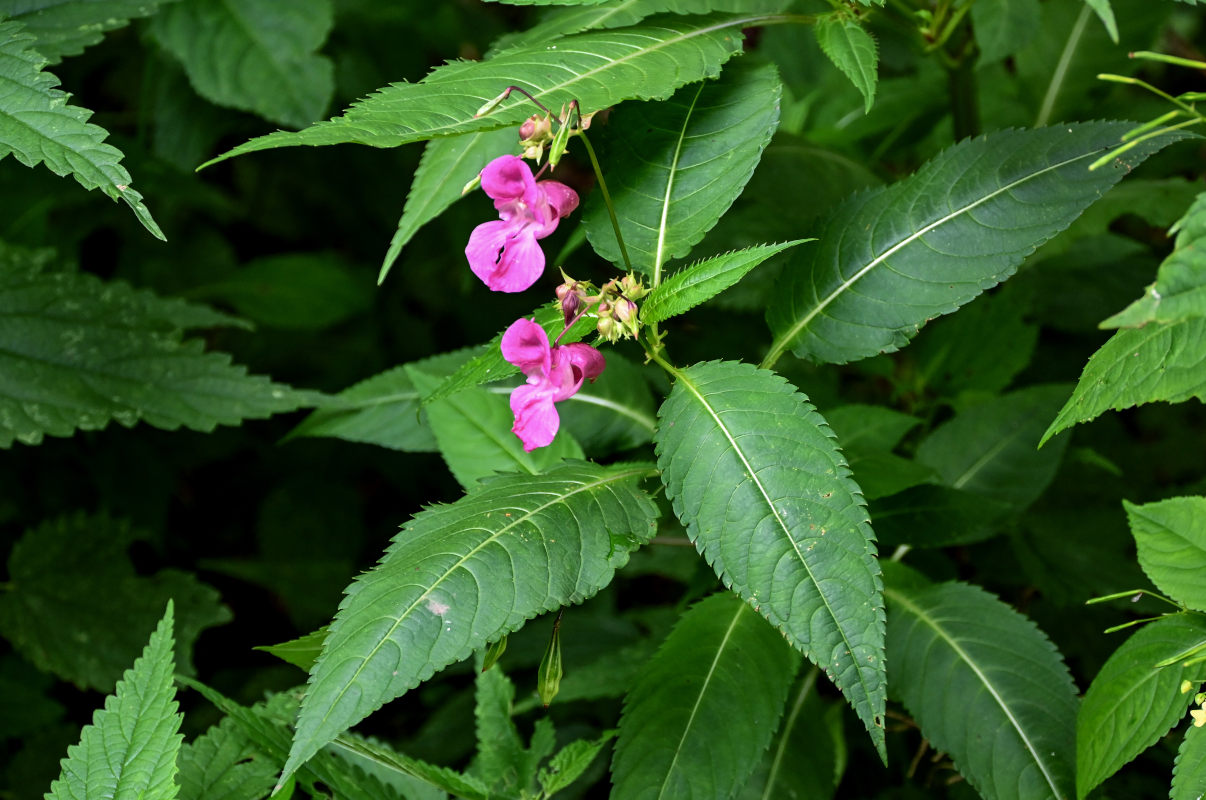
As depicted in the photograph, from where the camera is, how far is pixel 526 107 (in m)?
1.36

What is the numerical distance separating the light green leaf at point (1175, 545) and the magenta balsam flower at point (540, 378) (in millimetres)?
781

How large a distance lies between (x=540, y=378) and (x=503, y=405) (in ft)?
1.35

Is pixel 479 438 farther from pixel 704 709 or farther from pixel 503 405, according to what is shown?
pixel 704 709

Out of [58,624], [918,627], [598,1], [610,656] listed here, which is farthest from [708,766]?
[58,624]

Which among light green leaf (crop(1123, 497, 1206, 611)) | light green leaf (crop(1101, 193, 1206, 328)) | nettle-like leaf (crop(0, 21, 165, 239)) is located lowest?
light green leaf (crop(1123, 497, 1206, 611))

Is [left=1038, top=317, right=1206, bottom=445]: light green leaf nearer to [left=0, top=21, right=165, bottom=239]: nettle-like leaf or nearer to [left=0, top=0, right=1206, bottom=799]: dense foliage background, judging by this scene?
[left=0, top=0, right=1206, bottom=799]: dense foliage background

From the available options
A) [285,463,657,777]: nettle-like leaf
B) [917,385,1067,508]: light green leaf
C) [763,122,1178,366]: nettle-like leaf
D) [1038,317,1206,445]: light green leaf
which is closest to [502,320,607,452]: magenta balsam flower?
[285,463,657,777]: nettle-like leaf

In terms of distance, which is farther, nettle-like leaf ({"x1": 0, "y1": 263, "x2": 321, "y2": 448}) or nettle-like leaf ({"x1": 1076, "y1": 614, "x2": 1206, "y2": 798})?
nettle-like leaf ({"x1": 0, "y1": 263, "x2": 321, "y2": 448})

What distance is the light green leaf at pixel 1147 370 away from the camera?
3.83 ft

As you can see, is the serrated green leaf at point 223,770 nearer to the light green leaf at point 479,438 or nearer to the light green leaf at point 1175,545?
the light green leaf at point 479,438

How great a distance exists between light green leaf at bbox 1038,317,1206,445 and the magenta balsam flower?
641mm

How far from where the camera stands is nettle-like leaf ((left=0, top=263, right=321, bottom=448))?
188cm

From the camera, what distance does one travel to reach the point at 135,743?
1.31 meters

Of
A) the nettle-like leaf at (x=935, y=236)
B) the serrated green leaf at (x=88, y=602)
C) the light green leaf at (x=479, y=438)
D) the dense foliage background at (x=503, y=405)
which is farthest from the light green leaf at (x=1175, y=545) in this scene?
the serrated green leaf at (x=88, y=602)
